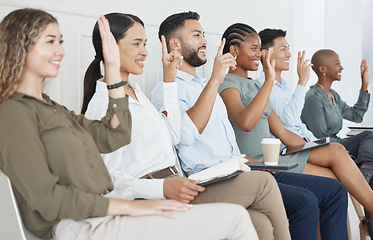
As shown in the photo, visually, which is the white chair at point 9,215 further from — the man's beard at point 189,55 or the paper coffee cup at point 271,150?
the man's beard at point 189,55

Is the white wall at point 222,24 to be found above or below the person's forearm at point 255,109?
above

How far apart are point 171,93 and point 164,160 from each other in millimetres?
→ 304

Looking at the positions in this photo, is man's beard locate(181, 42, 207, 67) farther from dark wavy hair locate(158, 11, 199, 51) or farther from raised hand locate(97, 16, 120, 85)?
raised hand locate(97, 16, 120, 85)

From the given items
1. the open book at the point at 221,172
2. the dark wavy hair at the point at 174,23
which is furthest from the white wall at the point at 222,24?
the open book at the point at 221,172

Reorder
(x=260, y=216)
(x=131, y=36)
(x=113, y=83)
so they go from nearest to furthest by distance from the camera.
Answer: (x=113, y=83), (x=260, y=216), (x=131, y=36)

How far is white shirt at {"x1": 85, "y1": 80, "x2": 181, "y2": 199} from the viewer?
1.42 m

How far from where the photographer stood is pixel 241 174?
1535mm

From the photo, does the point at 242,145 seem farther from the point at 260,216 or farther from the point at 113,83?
the point at 113,83

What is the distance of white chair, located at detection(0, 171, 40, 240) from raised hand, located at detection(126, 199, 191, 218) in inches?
10.0

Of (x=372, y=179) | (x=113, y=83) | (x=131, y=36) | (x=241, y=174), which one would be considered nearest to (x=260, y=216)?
(x=241, y=174)

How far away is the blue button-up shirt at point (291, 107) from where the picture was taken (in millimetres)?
2664

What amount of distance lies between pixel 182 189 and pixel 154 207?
0.23m

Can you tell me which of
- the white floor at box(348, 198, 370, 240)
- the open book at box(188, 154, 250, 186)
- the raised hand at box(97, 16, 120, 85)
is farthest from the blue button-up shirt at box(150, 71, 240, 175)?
the white floor at box(348, 198, 370, 240)

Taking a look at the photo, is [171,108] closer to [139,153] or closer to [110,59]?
[139,153]
